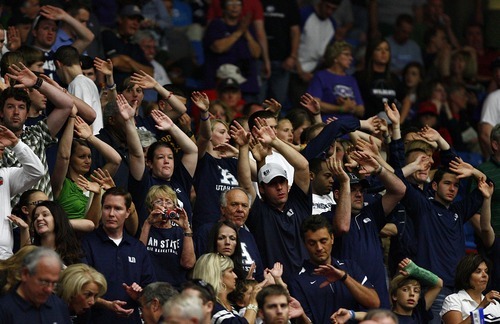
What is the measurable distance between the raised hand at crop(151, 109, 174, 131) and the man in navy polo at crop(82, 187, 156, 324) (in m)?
1.56

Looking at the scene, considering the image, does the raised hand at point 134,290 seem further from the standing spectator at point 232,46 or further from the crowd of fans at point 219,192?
the standing spectator at point 232,46

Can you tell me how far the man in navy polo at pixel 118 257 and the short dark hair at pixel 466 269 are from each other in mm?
3111

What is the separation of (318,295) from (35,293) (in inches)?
115

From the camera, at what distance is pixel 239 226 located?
1251 centimetres

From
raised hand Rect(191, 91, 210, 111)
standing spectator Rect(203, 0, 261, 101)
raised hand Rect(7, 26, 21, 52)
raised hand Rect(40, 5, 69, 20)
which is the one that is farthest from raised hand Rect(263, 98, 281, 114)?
raised hand Rect(7, 26, 21, 52)

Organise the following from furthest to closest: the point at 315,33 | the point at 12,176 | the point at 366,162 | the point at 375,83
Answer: the point at 315,33
the point at 375,83
the point at 366,162
the point at 12,176

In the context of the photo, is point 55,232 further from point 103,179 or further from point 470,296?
point 470,296

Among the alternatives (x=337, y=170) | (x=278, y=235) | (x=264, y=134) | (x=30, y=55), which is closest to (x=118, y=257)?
(x=278, y=235)

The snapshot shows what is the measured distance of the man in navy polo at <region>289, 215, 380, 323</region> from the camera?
11859 mm

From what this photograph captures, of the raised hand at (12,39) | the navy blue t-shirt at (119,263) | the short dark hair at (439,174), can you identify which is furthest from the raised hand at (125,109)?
the short dark hair at (439,174)

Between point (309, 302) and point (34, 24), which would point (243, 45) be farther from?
point (309, 302)

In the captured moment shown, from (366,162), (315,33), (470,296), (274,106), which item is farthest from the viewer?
(315,33)

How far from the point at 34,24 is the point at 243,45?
3.25 meters

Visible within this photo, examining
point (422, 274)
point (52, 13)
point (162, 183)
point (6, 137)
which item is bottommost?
point (422, 274)
